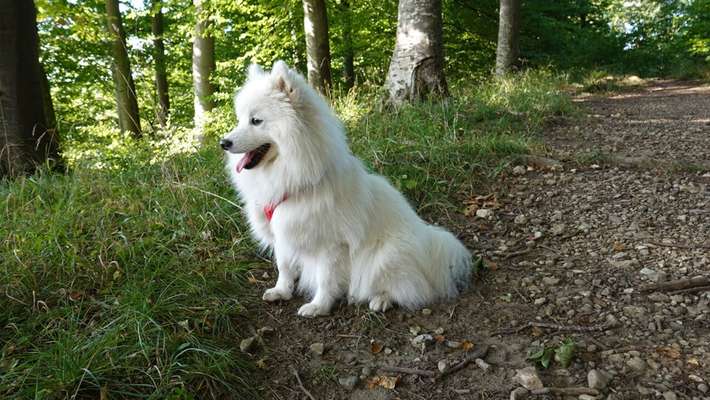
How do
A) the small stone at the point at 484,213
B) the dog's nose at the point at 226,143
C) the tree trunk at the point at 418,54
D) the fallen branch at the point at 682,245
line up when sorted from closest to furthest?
1. the dog's nose at the point at 226,143
2. the fallen branch at the point at 682,245
3. the small stone at the point at 484,213
4. the tree trunk at the point at 418,54

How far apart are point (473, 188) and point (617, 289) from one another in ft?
5.17

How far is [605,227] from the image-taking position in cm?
323

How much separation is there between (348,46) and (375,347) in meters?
11.0

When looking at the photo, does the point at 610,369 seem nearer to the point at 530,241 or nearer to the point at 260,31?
the point at 530,241

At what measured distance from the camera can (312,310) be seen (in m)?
2.51

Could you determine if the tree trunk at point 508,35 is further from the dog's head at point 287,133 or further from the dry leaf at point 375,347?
the dry leaf at point 375,347

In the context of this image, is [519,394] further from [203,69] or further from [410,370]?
[203,69]

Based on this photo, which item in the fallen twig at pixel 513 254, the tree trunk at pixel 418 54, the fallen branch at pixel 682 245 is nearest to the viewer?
the fallen branch at pixel 682 245

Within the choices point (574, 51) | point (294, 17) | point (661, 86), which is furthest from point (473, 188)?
point (574, 51)

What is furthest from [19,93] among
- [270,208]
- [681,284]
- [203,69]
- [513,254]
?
[203,69]

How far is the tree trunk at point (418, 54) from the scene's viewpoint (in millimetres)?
5668

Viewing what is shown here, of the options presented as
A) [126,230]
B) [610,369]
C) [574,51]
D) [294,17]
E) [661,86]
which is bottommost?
[610,369]

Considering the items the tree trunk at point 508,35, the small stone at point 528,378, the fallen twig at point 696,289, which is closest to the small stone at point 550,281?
the fallen twig at point 696,289

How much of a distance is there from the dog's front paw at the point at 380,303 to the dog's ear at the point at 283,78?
1253mm
